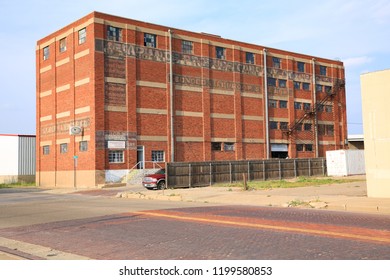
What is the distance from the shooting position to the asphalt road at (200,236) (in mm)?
8242

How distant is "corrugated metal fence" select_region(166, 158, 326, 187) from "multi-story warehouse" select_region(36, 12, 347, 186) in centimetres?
660

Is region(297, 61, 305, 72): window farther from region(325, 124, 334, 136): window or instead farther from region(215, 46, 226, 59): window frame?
region(215, 46, 226, 59): window frame

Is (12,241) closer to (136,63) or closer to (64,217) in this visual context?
(64,217)

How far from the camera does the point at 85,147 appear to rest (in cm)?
4006

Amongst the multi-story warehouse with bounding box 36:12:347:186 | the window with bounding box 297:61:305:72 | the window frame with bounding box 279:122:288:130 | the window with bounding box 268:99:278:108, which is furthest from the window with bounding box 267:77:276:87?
the window with bounding box 297:61:305:72

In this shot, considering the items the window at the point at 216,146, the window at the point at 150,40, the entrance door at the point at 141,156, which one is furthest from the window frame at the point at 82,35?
the window at the point at 216,146

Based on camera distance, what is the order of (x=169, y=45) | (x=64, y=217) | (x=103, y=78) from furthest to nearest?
1. (x=169, y=45)
2. (x=103, y=78)
3. (x=64, y=217)

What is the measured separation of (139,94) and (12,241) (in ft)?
104

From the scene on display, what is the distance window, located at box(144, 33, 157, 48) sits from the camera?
141 ft

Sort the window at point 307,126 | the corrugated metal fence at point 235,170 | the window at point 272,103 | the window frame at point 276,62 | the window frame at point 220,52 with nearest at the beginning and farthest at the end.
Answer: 1. the corrugated metal fence at point 235,170
2. the window frame at point 220,52
3. the window at point 272,103
4. the window frame at point 276,62
5. the window at point 307,126

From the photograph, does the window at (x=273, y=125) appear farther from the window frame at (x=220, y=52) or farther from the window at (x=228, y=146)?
the window frame at (x=220, y=52)

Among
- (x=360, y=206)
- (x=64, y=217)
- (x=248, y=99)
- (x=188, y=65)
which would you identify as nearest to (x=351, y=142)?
(x=248, y=99)

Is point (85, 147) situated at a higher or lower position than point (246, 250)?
higher

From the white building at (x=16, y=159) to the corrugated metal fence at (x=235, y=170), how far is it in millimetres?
29111
